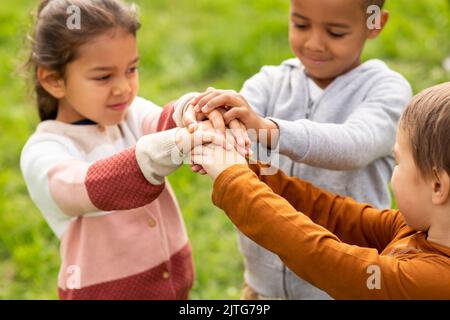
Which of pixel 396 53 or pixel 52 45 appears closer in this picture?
pixel 52 45

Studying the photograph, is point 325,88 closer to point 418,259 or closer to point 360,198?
point 360,198

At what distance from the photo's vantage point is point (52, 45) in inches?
87.6

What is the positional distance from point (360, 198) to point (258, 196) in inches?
26.5

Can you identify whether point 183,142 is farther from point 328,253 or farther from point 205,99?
point 328,253

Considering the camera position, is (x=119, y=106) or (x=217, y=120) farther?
(x=119, y=106)

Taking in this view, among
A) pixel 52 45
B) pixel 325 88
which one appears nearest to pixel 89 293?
pixel 52 45

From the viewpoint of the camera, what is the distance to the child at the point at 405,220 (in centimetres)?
170

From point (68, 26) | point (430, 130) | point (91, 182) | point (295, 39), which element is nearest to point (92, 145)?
point (91, 182)

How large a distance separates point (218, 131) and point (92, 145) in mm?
481

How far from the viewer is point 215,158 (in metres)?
1.85

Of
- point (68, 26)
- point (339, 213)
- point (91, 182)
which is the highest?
point (68, 26)

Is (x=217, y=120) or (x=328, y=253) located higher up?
(x=217, y=120)

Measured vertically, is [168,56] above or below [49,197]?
below

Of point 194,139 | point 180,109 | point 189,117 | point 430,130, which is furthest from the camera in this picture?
point 180,109
